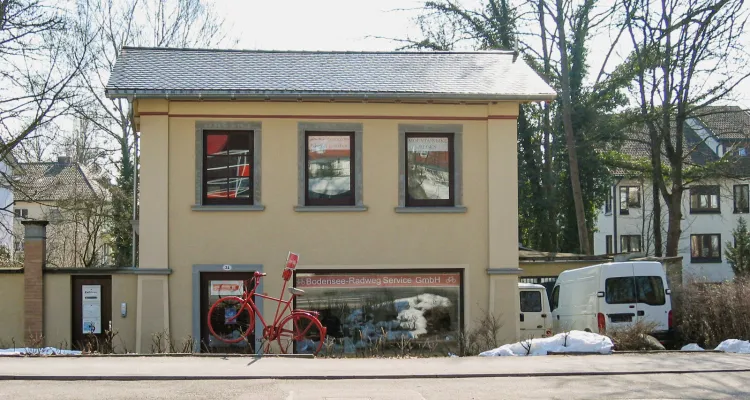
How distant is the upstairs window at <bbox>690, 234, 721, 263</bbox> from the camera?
56656 mm

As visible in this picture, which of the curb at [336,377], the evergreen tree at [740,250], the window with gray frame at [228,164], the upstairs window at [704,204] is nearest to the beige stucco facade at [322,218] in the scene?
the window with gray frame at [228,164]

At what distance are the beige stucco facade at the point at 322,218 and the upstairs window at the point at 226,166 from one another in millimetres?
314

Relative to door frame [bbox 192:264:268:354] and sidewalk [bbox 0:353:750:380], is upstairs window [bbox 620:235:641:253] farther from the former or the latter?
sidewalk [bbox 0:353:750:380]

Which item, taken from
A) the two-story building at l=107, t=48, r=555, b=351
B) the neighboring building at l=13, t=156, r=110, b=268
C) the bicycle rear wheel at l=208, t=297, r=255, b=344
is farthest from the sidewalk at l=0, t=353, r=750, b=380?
the neighboring building at l=13, t=156, r=110, b=268

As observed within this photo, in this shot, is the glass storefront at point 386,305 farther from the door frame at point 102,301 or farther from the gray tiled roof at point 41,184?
the gray tiled roof at point 41,184

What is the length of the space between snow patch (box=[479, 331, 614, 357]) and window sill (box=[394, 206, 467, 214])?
4.27m

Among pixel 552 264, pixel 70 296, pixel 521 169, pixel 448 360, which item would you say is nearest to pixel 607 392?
pixel 448 360

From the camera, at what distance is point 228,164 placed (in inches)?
757

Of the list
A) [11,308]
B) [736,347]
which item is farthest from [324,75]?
[736,347]

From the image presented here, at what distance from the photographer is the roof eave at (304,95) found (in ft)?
60.1

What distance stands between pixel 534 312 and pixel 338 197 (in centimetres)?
566

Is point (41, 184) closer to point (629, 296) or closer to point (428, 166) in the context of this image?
point (428, 166)

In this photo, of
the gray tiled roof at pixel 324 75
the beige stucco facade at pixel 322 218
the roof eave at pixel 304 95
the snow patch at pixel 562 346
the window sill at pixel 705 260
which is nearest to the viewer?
the snow patch at pixel 562 346

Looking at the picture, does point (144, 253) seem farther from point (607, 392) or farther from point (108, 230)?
point (108, 230)
